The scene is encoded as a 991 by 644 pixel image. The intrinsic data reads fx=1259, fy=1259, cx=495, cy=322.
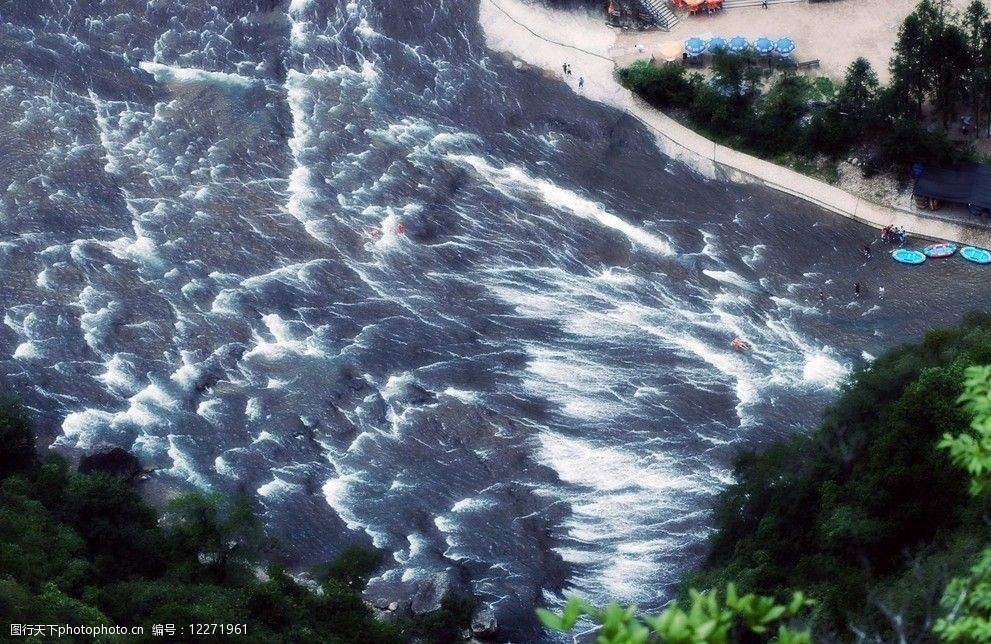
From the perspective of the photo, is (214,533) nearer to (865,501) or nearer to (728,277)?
(865,501)

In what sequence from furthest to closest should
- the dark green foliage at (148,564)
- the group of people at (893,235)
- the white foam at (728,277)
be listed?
the group of people at (893,235), the white foam at (728,277), the dark green foliage at (148,564)

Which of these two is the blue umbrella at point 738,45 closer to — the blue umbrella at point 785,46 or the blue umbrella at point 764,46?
the blue umbrella at point 764,46

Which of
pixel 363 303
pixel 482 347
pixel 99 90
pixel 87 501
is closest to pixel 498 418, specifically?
pixel 482 347

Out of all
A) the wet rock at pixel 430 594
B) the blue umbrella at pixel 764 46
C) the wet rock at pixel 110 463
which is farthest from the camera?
the blue umbrella at pixel 764 46

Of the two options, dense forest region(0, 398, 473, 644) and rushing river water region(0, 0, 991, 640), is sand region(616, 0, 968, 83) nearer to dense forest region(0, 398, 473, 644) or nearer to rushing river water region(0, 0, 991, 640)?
rushing river water region(0, 0, 991, 640)

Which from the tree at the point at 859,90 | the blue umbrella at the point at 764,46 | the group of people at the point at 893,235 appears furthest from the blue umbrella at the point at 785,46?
the group of people at the point at 893,235

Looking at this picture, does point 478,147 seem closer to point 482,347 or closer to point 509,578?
point 482,347
